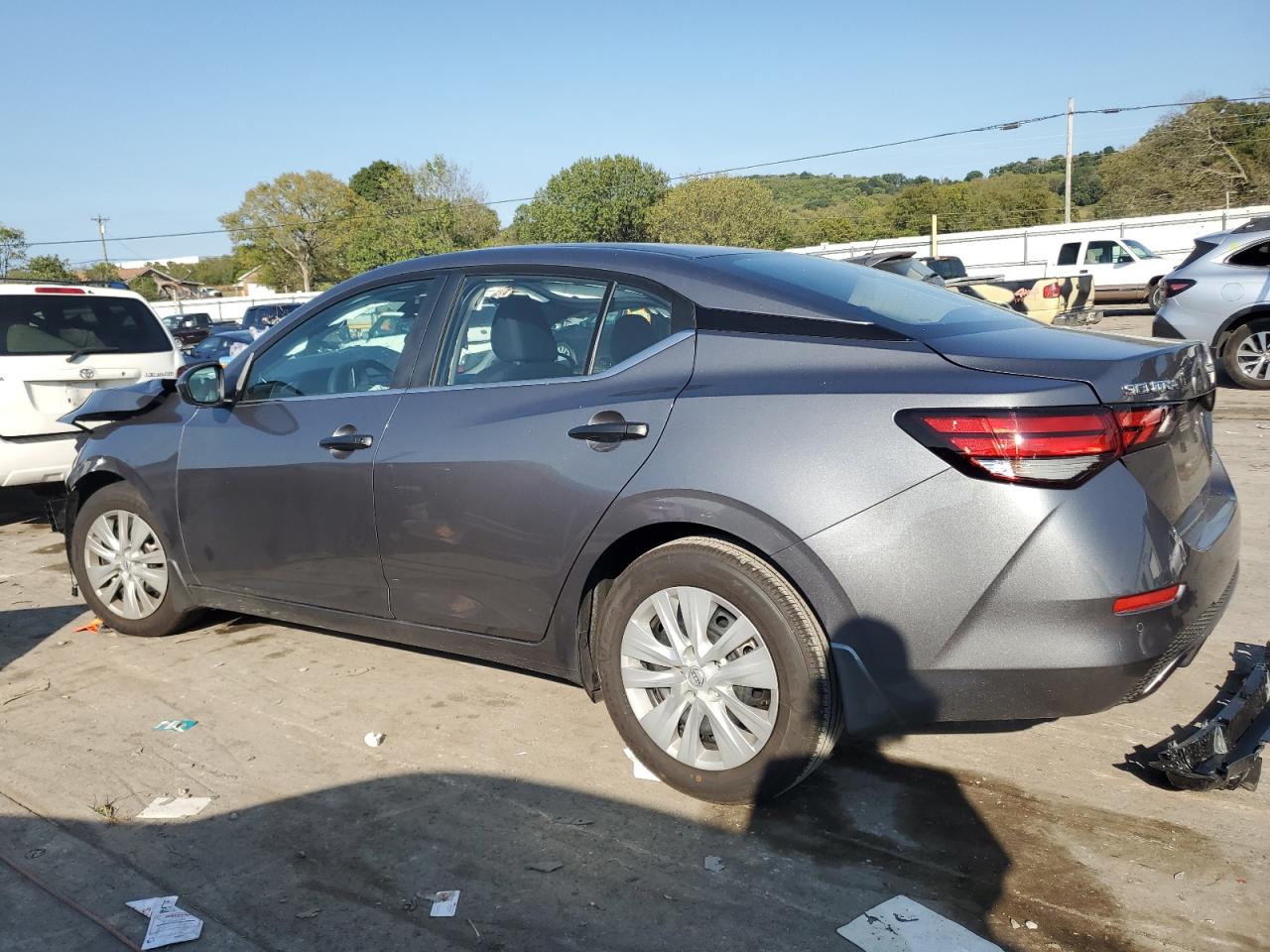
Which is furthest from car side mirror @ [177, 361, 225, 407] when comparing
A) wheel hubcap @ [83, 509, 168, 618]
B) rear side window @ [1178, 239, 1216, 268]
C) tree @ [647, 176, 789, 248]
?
tree @ [647, 176, 789, 248]

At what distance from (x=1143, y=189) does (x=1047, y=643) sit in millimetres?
56475

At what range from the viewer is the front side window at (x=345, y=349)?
156 inches

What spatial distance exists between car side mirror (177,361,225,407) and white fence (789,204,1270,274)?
1036 inches

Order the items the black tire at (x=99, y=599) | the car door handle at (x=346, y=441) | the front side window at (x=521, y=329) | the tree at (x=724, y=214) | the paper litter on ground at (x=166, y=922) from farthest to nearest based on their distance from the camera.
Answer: the tree at (x=724, y=214) → the black tire at (x=99, y=599) → the car door handle at (x=346, y=441) → the front side window at (x=521, y=329) → the paper litter on ground at (x=166, y=922)

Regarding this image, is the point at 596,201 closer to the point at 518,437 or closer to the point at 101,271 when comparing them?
the point at 101,271

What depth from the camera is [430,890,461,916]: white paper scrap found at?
106 inches

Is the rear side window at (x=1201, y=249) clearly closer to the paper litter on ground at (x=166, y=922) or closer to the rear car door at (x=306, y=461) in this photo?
→ the rear car door at (x=306, y=461)

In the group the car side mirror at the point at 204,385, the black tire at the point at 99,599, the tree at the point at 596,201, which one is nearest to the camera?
the car side mirror at the point at 204,385

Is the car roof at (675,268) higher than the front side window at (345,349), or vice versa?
the car roof at (675,268)

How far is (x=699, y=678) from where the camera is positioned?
10.2 ft

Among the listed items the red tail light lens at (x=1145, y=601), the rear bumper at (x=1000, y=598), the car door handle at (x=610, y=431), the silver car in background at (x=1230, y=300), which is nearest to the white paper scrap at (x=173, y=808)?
the car door handle at (x=610, y=431)

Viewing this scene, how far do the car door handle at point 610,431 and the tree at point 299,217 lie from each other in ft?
308

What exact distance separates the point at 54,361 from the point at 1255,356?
11.6 metres

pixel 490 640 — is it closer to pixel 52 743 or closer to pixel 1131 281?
pixel 52 743
